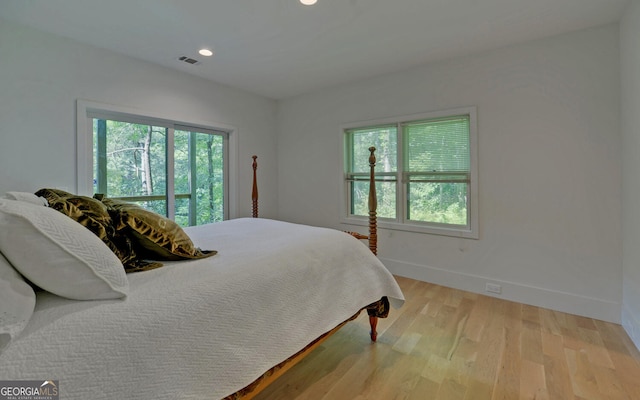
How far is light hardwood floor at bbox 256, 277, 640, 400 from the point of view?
164cm

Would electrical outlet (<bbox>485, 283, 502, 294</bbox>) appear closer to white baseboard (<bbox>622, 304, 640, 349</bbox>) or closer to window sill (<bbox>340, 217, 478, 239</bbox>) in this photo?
window sill (<bbox>340, 217, 478, 239</bbox>)

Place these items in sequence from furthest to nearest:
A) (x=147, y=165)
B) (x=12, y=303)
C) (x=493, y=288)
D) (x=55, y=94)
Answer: (x=147, y=165) → (x=493, y=288) → (x=55, y=94) → (x=12, y=303)

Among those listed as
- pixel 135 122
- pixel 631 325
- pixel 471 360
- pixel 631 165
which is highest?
pixel 135 122

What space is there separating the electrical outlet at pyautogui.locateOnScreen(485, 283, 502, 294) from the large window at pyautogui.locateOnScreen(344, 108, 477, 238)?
53cm

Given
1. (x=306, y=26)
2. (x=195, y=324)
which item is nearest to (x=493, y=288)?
(x=195, y=324)

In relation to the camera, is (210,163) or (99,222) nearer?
(99,222)

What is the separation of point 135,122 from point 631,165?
4.61m

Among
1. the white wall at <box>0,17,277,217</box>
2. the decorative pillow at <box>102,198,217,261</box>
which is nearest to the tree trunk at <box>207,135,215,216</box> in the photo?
the white wall at <box>0,17,277,217</box>

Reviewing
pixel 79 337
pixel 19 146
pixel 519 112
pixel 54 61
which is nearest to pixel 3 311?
pixel 79 337

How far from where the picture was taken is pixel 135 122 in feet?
10.5

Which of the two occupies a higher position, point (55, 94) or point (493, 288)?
point (55, 94)

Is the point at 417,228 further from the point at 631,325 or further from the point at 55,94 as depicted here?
the point at 55,94

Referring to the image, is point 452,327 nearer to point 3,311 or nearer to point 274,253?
point 274,253

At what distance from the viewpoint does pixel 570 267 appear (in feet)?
8.53
